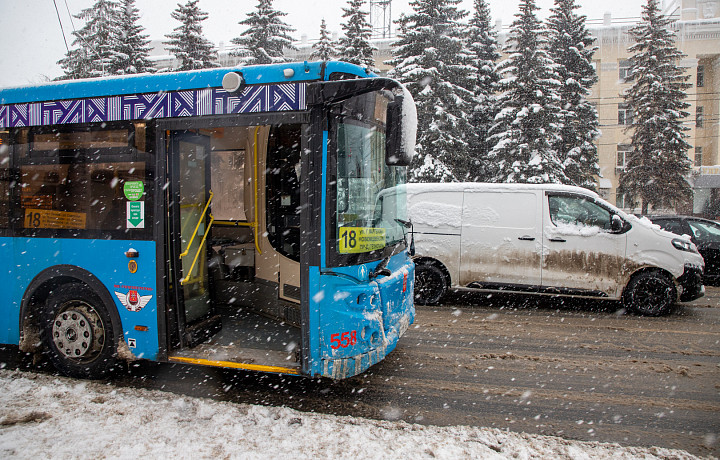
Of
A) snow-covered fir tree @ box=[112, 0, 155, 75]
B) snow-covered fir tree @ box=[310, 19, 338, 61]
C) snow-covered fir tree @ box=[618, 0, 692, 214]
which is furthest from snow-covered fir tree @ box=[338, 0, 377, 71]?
snow-covered fir tree @ box=[618, 0, 692, 214]

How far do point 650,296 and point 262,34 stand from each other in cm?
2411

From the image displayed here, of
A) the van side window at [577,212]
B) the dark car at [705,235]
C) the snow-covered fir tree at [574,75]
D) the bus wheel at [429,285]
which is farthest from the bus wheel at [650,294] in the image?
the snow-covered fir tree at [574,75]

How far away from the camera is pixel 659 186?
2536cm

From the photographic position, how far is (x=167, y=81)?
471 centimetres

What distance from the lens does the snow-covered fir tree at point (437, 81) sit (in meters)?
21.0

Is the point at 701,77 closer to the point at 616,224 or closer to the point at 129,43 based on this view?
the point at 616,224

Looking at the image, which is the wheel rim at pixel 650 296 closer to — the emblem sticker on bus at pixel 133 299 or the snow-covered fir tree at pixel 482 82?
the emblem sticker on bus at pixel 133 299

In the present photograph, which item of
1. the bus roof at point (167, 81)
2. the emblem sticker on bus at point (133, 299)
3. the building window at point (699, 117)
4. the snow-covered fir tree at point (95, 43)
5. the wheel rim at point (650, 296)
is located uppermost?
the snow-covered fir tree at point (95, 43)

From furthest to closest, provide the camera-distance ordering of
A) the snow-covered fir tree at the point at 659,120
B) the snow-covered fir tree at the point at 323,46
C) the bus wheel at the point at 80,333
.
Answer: the snow-covered fir tree at the point at 323,46 < the snow-covered fir tree at the point at 659,120 < the bus wheel at the point at 80,333

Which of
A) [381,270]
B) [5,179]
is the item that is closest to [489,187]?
[381,270]

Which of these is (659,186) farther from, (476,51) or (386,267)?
(386,267)

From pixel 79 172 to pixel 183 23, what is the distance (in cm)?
2435

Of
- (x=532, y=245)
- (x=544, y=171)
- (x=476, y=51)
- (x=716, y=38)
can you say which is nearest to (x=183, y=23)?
(x=476, y=51)

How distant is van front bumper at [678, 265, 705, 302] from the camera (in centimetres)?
820
